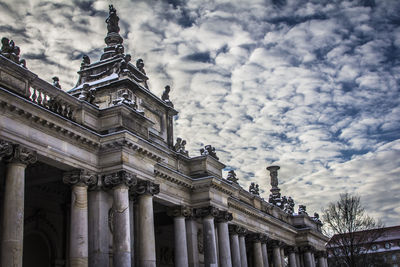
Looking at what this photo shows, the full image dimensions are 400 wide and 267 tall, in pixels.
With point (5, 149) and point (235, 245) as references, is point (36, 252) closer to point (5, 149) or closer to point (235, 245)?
point (5, 149)

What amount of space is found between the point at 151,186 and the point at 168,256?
49.2ft

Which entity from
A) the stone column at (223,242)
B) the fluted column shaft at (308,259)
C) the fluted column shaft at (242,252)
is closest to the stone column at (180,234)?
the stone column at (223,242)

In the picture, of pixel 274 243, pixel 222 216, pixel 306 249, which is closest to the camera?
pixel 222 216

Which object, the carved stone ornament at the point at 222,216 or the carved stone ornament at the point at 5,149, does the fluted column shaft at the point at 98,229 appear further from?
the carved stone ornament at the point at 222,216

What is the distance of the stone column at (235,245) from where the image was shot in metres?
38.2

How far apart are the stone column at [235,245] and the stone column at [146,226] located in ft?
47.4

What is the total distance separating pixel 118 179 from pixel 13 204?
5.96 metres

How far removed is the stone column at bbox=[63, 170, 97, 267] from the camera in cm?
2146

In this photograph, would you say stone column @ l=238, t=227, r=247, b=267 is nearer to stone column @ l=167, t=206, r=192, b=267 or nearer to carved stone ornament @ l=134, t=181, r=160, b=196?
stone column @ l=167, t=206, r=192, b=267

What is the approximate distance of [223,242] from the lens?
112 feet

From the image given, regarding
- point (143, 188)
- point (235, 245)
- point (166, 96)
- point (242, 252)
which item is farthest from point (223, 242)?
point (166, 96)

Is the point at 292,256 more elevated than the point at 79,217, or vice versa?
the point at 79,217

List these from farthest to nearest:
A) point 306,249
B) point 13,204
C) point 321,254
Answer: point 321,254 < point 306,249 < point 13,204

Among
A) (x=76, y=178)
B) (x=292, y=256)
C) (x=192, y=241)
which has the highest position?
(x=76, y=178)
